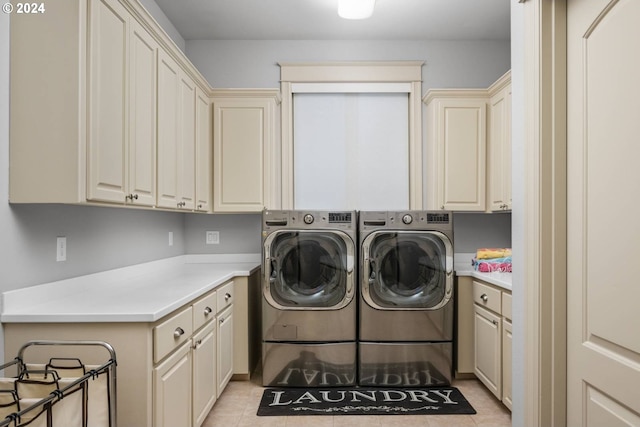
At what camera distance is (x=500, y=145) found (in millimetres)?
3395

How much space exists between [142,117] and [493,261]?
97.1 inches

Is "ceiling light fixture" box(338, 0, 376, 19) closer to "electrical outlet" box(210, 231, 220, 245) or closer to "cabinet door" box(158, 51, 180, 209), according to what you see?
"cabinet door" box(158, 51, 180, 209)

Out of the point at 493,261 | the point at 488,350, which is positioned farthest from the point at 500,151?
the point at 488,350

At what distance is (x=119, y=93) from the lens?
→ 6.72 ft

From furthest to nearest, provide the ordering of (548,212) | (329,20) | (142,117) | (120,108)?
(329,20), (142,117), (120,108), (548,212)

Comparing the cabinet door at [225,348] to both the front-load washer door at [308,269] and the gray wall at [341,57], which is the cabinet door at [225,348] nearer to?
the front-load washer door at [308,269]

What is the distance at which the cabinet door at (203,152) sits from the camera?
3314 millimetres

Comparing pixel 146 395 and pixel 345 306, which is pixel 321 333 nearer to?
pixel 345 306

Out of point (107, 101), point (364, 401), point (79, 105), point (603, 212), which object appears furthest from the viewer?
point (364, 401)

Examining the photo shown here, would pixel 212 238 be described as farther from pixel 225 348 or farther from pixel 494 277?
pixel 494 277

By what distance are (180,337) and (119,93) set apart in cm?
113

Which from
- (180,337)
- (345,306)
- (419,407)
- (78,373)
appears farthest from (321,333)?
(78,373)

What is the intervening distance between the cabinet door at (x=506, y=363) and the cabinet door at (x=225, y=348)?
5.61ft

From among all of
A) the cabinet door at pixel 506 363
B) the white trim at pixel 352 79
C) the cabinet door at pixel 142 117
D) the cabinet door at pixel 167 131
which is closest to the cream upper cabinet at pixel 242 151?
the white trim at pixel 352 79
